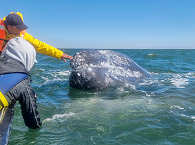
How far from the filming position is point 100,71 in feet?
26.0

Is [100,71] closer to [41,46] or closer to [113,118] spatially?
[113,118]

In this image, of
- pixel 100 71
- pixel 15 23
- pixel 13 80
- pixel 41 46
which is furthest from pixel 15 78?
pixel 100 71

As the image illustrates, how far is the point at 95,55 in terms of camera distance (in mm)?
8336

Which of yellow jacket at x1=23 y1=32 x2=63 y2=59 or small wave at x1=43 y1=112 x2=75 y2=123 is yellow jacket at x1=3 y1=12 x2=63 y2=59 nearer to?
yellow jacket at x1=23 y1=32 x2=63 y2=59

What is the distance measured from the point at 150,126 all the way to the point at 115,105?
1.59 metres

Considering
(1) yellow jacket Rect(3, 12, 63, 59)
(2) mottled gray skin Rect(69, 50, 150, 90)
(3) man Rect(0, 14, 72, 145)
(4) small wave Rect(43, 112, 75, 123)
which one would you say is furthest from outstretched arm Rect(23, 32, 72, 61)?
(2) mottled gray skin Rect(69, 50, 150, 90)

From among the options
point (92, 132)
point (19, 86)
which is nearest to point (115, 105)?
point (92, 132)

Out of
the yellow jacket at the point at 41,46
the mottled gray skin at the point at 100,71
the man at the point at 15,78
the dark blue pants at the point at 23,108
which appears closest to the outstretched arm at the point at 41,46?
the yellow jacket at the point at 41,46

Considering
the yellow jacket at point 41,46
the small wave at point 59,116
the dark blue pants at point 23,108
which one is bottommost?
the small wave at point 59,116

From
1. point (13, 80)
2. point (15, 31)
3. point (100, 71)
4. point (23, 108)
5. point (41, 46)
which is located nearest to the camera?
point (13, 80)

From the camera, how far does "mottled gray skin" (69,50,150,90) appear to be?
25.5ft

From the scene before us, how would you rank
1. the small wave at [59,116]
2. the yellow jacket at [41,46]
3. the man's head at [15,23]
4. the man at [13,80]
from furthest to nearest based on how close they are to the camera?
the small wave at [59,116], the yellow jacket at [41,46], the man's head at [15,23], the man at [13,80]

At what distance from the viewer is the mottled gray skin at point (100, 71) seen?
7.78 meters

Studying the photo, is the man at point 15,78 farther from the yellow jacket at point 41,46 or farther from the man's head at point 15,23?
the yellow jacket at point 41,46
